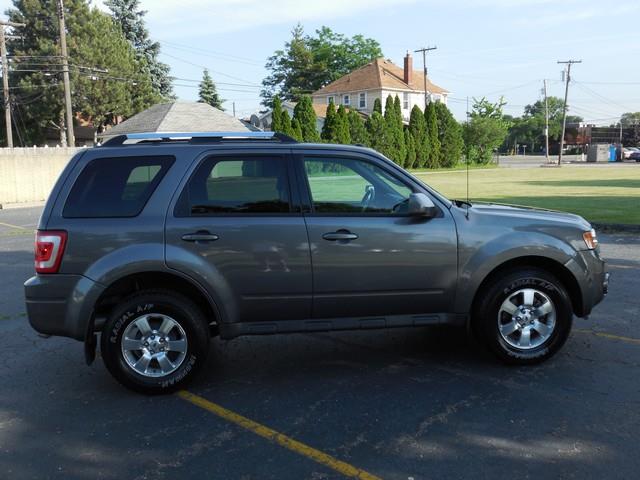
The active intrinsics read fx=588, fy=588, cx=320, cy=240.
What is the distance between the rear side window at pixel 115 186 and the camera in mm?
4406

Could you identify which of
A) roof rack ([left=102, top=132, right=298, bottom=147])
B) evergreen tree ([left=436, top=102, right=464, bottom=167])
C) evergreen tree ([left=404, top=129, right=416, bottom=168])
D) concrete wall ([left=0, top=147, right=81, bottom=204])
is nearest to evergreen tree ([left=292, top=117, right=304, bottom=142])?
evergreen tree ([left=404, top=129, right=416, bottom=168])

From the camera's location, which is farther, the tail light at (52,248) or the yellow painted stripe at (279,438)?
the tail light at (52,248)

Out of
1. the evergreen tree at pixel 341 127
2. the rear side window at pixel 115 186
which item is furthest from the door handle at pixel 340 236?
the evergreen tree at pixel 341 127

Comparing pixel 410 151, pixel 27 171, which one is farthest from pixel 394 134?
pixel 27 171

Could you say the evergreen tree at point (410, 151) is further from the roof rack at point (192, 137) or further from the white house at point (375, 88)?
the roof rack at point (192, 137)

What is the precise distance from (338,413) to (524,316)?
184cm

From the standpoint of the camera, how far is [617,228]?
1264 cm

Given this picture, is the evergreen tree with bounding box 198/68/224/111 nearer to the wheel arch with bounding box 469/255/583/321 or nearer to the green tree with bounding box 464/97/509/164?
the green tree with bounding box 464/97/509/164

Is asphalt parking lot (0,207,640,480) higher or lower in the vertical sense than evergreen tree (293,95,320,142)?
lower

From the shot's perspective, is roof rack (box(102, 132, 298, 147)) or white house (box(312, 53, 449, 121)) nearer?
roof rack (box(102, 132, 298, 147))

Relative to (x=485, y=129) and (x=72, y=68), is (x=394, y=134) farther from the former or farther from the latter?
(x=72, y=68)

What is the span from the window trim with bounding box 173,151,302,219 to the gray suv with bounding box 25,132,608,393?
0.4 inches

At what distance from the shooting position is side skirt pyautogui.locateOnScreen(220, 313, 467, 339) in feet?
15.0

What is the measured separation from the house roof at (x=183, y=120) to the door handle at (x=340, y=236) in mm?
30913
